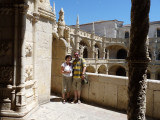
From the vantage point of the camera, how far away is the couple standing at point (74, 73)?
4.54m

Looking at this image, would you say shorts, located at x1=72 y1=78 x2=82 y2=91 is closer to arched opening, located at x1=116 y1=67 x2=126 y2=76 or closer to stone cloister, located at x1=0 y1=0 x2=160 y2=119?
stone cloister, located at x1=0 y1=0 x2=160 y2=119

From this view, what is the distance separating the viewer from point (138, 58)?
7.33ft

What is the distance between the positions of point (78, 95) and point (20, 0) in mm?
3027

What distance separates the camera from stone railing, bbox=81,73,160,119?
365cm

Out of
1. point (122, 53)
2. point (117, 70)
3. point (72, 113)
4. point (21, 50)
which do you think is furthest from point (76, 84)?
point (122, 53)

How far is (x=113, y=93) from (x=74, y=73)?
128 cm

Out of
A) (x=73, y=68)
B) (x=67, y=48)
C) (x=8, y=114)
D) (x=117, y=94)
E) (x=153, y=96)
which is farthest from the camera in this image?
(x=67, y=48)

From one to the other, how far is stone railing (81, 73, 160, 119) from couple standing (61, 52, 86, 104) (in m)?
0.39

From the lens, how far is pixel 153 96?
12.0ft

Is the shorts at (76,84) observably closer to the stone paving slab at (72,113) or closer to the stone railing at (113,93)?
the stone railing at (113,93)

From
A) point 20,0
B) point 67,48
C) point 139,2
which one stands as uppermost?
point 20,0

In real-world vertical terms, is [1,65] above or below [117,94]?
above

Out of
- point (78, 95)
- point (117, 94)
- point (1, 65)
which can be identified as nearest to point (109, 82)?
Answer: point (117, 94)

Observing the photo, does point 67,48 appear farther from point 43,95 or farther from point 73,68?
point 43,95
